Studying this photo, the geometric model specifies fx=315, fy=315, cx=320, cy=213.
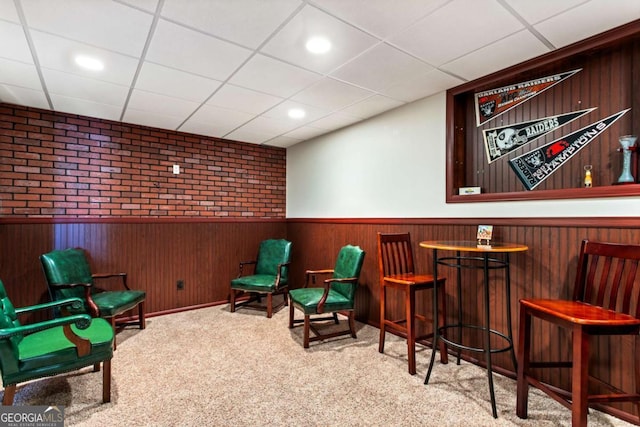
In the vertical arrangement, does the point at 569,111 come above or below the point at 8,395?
above

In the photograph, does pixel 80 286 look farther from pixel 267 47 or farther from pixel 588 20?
pixel 588 20

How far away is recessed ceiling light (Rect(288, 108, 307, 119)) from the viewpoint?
361 cm

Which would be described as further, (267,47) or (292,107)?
(292,107)

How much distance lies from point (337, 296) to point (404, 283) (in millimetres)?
966

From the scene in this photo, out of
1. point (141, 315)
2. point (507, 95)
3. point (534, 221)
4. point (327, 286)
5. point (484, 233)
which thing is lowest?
point (141, 315)

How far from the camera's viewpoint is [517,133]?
270cm

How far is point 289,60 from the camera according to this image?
2.46m

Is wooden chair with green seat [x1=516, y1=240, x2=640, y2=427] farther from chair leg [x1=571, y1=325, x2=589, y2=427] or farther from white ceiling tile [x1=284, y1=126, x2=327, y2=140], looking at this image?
white ceiling tile [x1=284, y1=126, x2=327, y2=140]

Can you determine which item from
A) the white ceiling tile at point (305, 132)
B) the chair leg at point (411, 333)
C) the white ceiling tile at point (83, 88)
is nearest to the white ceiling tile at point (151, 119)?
the white ceiling tile at point (83, 88)

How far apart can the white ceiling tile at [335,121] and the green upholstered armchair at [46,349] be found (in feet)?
10.1

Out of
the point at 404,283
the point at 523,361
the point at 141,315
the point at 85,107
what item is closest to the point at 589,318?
the point at 523,361

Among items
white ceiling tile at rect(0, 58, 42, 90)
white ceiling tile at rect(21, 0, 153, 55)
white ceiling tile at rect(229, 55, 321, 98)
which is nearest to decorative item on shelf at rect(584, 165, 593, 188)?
white ceiling tile at rect(229, 55, 321, 98)

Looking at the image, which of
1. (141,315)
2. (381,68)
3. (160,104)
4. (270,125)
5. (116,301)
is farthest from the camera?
(270,125)

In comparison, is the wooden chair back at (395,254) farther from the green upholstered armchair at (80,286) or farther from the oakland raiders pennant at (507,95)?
the green upholstered armchair at (80,286)
